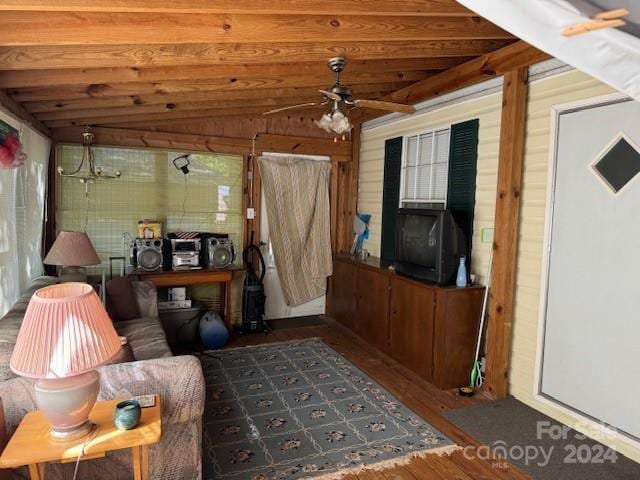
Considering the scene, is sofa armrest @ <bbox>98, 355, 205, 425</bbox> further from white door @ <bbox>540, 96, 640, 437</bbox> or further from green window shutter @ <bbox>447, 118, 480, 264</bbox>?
green window shutter @ <bbox>447, 118, 480, 264</bbox>

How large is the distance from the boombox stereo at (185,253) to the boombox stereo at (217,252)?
95mm

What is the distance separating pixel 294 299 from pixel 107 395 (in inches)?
131

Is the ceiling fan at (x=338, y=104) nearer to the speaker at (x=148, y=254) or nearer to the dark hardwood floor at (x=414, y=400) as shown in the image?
the dark hardwood floor at (x=414, y=400)

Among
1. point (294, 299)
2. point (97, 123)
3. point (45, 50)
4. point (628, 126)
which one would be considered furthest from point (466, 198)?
point (97, 123)

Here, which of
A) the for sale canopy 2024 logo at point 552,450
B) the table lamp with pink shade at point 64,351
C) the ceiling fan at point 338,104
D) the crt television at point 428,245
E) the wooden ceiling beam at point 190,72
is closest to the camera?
the table lamp with pink shade at point 64,351

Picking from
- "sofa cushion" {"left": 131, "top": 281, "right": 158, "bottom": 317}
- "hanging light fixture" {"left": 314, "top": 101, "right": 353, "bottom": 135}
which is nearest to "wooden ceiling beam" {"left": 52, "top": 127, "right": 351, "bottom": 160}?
"sofa cushion" {"left": 131, "top": 281, "right": 158, "bottom": 317}

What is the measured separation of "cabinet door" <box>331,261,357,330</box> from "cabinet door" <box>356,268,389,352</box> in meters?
0.14

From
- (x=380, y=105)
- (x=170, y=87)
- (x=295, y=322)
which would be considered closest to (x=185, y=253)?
(x=295, y=322)

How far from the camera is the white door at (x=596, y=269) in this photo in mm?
2490

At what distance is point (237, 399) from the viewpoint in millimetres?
3150

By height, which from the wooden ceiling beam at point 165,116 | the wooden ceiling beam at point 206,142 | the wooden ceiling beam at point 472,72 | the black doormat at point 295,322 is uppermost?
the wooden ceiling beam at point 472,72

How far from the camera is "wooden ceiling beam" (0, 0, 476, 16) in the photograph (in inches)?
68.9

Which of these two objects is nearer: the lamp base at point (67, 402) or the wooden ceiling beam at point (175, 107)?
the lamp base at point (67, 402)

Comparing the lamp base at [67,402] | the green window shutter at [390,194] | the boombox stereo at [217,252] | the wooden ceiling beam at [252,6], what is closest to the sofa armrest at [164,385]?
the lamp base at [67,402]
